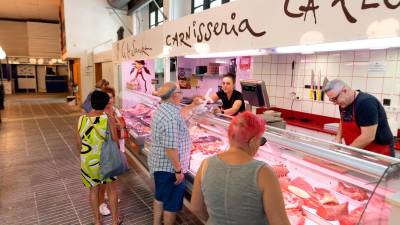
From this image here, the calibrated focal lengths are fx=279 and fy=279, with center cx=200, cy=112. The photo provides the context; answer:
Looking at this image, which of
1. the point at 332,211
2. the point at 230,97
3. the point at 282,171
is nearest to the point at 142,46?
the point at 230,97

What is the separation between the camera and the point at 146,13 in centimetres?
1197

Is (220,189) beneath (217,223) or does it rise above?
above

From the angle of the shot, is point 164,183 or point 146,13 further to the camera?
point 146,13

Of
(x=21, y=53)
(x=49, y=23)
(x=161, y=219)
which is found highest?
(x=49, y=23)

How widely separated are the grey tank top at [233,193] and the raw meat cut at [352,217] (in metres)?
0.90

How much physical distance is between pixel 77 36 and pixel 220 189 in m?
13.8

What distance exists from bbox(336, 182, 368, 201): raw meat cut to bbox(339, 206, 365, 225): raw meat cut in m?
0.07

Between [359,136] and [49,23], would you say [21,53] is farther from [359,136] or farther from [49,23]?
[359,136]

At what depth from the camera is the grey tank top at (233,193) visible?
1.38 m

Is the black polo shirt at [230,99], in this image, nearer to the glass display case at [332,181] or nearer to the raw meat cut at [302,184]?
the glass display case at [332,181]

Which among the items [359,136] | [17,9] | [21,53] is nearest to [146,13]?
[17,9]

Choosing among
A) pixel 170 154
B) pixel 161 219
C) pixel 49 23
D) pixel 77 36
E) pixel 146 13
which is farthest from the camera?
pixel 49 23

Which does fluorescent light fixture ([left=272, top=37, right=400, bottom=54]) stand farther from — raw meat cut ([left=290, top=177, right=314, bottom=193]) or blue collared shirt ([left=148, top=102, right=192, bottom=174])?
blue collared shirt ([left=148, top=102, right=192, bottom=174])

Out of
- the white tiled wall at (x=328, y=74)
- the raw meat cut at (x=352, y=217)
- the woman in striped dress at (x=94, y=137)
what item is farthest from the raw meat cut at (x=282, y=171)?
the white tiled wall at (x=328, y=74)
